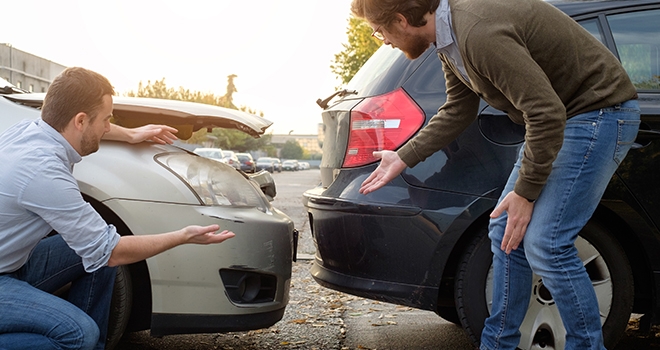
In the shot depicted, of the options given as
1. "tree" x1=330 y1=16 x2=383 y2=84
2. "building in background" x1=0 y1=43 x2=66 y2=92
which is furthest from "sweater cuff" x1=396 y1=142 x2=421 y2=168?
"building in background" x1=0 y1=43 x2=66 y2=92

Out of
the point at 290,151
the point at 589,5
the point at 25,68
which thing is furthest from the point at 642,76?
the point at 290,151

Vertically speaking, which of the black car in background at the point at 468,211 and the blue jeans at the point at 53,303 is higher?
the black car in background at the point at 468,211

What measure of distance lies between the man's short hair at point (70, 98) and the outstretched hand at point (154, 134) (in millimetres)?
525

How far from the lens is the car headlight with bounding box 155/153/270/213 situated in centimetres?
296

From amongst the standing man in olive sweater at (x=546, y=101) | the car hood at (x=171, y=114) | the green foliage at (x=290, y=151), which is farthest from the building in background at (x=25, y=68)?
the green foliage at (x=290, y=151)

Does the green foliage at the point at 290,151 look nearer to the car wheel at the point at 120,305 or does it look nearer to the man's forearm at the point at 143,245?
the car wheel at the point at 120,305

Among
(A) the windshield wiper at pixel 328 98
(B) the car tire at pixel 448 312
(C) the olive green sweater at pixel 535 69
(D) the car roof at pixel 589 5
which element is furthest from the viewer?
(B) the car tire at pixel 448 312

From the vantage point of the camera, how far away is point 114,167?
2.87 metres

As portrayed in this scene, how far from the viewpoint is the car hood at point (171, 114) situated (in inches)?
122

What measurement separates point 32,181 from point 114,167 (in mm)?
571

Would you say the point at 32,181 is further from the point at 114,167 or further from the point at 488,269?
the point at 488,269

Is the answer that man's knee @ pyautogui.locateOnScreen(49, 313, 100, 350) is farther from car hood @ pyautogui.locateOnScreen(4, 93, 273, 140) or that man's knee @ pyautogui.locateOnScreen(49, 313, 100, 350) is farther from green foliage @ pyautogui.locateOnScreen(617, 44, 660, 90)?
green foliage @ pyautogui.locateOnScreen(617, 44, 660, 90)

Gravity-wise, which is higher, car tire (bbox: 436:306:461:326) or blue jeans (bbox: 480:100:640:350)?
blue jeans (bbox: 480:100:640:350)

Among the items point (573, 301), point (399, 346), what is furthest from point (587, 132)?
point (399, 346)
